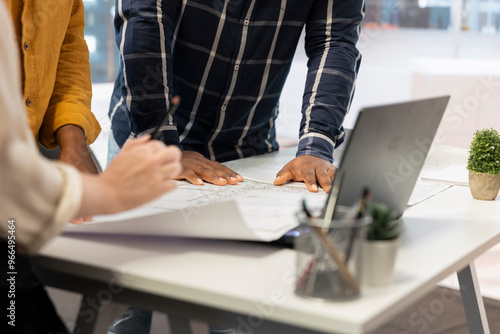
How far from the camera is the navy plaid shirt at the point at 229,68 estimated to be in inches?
65.5

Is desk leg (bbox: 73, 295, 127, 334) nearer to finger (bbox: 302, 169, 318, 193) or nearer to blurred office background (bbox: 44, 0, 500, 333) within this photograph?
finger (bbox: 302, 169, 318, 193)

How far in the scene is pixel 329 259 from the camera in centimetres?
80

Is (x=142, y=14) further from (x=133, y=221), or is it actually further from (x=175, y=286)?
(x=175, y=286)

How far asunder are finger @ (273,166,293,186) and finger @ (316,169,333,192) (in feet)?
0.21

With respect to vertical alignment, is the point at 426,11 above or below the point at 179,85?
below

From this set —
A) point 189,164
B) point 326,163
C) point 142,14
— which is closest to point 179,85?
point 142,14

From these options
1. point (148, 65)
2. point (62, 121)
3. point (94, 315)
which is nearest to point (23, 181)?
point (94, 315)

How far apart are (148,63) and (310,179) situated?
0.52 meters

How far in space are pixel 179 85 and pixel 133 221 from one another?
3.02ft

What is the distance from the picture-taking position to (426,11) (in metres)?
5.41

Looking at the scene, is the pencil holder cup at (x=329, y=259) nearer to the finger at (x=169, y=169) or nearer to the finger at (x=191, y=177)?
the finger at (x=169, y=169)

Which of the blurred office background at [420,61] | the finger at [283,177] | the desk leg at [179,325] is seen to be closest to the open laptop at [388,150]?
the desk leg at [179,325]

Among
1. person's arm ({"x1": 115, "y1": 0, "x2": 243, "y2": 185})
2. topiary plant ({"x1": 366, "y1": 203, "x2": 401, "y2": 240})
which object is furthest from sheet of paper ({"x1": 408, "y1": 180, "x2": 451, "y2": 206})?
person's arm ({"x1": 115, "y1": 0, "x2": 243, "y2": 185})

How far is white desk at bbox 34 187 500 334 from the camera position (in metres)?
0.79
